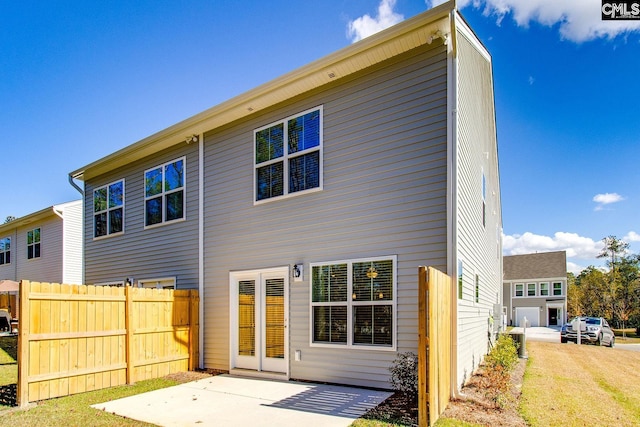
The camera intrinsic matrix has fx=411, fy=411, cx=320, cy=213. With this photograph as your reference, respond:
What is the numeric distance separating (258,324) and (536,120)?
12.3 m

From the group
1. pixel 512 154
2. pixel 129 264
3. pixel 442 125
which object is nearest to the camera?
pixel 442 125

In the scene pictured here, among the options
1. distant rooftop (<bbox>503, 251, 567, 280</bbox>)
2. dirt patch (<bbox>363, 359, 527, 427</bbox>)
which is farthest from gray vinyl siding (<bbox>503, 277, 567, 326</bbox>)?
dirt patch (<bbox>363, 359, 527, 427</bbox>)

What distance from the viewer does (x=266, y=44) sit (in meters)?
9.73

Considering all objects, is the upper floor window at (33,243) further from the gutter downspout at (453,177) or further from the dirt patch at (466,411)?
the gutter downspout at (453,177)

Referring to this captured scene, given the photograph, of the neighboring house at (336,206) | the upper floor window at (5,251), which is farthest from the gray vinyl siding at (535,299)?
the upper floor window at (5,251)

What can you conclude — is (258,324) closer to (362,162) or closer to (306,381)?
(306,381)

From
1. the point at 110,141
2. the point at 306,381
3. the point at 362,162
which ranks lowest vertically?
the point at 306,381

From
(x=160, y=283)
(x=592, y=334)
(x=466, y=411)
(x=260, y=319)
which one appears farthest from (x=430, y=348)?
(x=592, y=334)

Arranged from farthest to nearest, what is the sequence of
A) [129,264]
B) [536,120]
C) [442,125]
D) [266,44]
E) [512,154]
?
[512,154], [536,120], [129,264], [266,44], [442,125]

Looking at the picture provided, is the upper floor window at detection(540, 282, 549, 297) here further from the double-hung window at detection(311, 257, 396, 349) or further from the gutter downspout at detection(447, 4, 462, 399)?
the double-hung window at detection(311, 257, 396, 349)

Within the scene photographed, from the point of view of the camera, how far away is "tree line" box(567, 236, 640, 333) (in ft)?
107

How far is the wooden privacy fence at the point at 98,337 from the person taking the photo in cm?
620

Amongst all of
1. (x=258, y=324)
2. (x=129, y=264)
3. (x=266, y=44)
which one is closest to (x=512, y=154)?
(x=266, y=44)

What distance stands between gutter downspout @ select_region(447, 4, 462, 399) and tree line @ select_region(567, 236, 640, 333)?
103 feet
